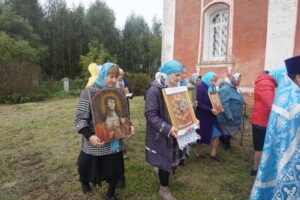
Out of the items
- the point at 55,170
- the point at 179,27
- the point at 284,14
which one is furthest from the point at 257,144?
the point at 179,27

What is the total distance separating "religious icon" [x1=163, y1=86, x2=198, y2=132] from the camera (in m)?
2.70

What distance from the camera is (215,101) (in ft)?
14.7

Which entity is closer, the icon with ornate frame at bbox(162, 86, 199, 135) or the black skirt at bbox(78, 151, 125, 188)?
the icon with ornate frame at bbox(162, 86, 199, 135)

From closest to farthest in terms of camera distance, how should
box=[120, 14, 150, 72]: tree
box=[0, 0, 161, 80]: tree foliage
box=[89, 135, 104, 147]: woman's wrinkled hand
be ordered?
1. box=[89, 135, 104, 147]: woman's wrinkled hand
2. box=[0, 0, 161, 80]: tree foliage
3. box=[120, 14, 150, 72]: tree

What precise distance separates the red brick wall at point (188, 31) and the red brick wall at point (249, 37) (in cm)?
203

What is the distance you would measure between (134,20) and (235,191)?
41.3 m

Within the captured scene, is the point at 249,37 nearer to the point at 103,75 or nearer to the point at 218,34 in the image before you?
the point at 218,34

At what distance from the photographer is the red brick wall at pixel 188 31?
36.4 ft

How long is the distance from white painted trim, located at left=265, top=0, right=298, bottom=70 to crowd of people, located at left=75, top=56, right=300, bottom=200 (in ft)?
15.6

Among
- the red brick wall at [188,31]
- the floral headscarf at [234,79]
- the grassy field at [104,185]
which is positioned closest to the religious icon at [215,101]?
the floral headscarf at [234,79]

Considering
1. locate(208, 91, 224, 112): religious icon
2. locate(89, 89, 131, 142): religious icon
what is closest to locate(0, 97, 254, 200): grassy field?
locate(208, 91, 224, 112): religious icon

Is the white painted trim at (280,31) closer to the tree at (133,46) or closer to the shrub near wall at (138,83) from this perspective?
the shrub near wall at (138,83)

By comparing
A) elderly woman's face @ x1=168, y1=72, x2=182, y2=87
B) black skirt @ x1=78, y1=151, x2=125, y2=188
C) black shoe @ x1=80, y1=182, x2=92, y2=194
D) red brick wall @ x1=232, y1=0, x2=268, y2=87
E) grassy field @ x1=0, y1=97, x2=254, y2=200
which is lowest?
grassy field @ x1=0, y1=97, x2=254, y2=200

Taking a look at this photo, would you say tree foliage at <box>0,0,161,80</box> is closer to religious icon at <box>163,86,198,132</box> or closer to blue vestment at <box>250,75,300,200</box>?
religious icon at <box>163,86,198,132</box>
